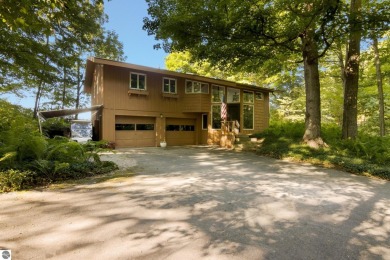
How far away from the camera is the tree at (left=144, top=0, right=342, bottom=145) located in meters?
9.09

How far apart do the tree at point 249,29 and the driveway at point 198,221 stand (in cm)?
588

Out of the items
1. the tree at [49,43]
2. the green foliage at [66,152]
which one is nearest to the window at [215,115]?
the tree at [49,43]

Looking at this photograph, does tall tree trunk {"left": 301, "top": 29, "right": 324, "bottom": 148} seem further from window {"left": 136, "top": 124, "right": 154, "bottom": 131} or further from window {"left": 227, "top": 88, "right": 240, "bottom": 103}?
window {"left": 136, "top": 124, "right": 154, "bottom": 131}

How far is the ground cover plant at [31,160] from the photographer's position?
539 centimetres

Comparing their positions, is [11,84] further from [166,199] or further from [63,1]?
[166,199]

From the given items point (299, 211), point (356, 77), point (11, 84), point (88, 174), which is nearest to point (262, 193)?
point (299, 211)

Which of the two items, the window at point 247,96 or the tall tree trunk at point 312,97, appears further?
the window at point 247,96

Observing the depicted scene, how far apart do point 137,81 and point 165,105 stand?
8.31 feet

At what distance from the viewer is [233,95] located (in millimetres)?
19094

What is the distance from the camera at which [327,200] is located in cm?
511

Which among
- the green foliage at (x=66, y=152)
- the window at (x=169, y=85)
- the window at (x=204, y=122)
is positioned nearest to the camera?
the green foliage at (x=66, y=152)

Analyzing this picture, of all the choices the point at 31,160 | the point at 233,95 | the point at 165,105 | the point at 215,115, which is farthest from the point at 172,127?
the point at 31,160

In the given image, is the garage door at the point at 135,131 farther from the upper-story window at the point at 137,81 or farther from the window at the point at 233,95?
the window at the point at 233,95

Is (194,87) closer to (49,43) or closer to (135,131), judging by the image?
(135,131)
